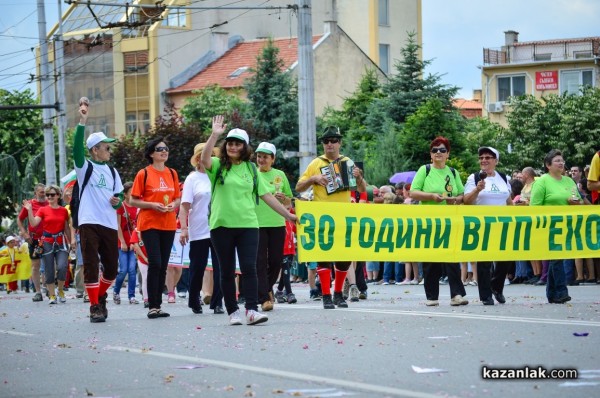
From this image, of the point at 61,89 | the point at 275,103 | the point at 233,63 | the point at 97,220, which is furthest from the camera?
the point at 233,63

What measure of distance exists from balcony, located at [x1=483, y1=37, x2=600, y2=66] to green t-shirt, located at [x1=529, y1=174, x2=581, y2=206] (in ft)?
230

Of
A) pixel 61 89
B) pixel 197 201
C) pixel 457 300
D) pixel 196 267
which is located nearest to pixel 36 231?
pixel 197 201

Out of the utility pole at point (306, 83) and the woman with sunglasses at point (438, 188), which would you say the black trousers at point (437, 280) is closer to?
the woman with sunglasses at point (438, 188)

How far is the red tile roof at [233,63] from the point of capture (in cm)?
7031

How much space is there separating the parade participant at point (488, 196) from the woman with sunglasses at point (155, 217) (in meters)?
3.44

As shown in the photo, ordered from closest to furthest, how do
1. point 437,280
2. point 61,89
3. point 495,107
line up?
point 437,280 → point 61,89 → point 495,107

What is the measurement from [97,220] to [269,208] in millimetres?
2089

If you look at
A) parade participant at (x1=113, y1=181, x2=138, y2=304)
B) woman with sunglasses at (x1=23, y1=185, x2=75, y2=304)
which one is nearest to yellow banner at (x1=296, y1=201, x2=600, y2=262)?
parade participant at (x1=113, y1=181, x2=138, y2=304)

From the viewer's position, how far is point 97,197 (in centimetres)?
1450

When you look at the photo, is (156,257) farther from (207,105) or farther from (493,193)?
(207,105)

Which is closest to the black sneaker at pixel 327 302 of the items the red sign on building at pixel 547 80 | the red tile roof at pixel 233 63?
the red tile roof at pixel 233 63

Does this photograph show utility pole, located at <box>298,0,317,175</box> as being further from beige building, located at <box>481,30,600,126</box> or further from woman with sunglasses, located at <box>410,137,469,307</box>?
beige building, located at <box>481,30,600,126</box>

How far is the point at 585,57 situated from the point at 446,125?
36.8 meters

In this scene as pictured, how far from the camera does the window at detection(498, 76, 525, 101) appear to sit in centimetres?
8644
